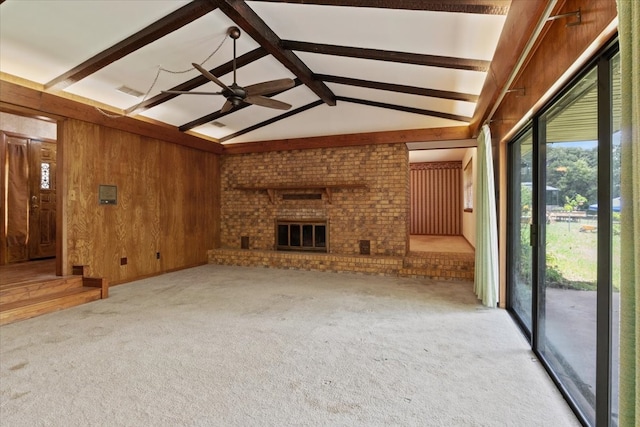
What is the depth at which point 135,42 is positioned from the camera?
131 inches

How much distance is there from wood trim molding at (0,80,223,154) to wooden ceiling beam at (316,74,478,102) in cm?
293

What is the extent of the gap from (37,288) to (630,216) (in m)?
5.20

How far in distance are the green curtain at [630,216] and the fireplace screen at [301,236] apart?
544 cm

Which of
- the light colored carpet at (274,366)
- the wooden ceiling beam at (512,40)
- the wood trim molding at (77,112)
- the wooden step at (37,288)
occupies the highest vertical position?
the wood trim molding at (77,112)

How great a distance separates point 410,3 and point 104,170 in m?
4.60

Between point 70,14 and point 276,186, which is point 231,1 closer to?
point 70,14

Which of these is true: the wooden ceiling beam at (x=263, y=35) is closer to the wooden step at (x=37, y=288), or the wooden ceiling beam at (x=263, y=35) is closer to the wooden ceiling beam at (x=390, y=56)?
the wooden ceiling beam at (x=390, y=56)

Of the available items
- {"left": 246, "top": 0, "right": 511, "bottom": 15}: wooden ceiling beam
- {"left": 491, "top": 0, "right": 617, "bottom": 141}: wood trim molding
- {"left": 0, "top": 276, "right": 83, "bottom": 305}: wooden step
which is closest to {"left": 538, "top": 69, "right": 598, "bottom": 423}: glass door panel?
{"left": 491, "top": 0, "right": 617, "bottom": 141}: wood trim molding

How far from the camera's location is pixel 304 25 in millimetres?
3170

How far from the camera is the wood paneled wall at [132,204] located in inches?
174

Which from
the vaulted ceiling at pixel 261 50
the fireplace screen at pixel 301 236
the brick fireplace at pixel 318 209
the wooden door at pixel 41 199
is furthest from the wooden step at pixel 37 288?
the fireplace screen at pixel 301 236

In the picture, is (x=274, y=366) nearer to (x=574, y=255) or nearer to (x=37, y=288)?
(x=574, y=255)

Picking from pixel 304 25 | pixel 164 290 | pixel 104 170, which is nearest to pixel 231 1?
pixel 304 25

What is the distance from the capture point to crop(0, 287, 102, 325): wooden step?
3.31 m
